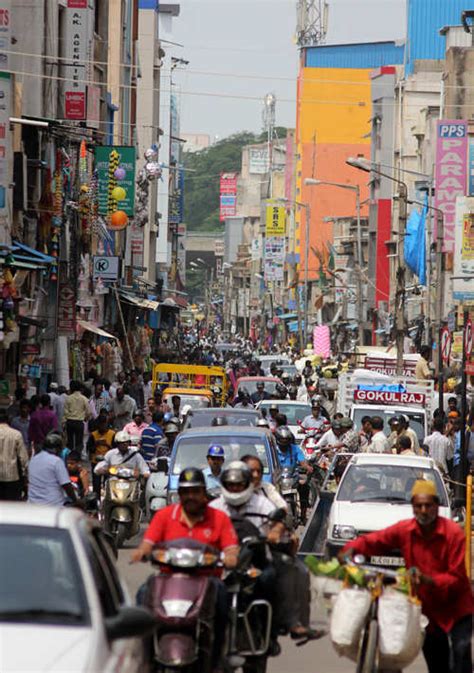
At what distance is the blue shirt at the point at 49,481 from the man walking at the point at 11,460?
202cm

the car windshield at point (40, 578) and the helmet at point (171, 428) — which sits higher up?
the car windshield at point (40, 578)

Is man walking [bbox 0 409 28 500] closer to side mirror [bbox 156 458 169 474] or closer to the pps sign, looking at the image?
side mirror [bbox 156 458 169 474]

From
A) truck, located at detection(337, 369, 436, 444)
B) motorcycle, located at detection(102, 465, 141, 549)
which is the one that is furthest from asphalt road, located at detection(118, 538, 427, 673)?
truck, located at detection(337, 369, 436, 444)

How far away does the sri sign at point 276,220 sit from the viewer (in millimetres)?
137875

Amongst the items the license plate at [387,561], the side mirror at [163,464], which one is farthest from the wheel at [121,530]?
the license plate at [387,561]

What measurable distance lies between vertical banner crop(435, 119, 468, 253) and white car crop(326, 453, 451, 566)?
35.7m

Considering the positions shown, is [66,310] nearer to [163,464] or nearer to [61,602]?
[163,464]

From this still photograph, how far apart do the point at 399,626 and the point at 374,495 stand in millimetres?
8377

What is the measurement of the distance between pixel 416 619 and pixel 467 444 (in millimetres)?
16156

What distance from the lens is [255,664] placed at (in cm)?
1048

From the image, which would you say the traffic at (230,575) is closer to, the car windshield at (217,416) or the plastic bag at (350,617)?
the plastic bag at (350,617)

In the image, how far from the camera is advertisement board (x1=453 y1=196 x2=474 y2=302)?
142 ft

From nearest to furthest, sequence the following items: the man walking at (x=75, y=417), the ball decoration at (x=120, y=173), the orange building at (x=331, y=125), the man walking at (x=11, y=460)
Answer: the man walking at (x=11, y=460), the man walking at (x=75, y=417), the ball decoration at (x=120, y=173), the orange building at (x=331, y=125)

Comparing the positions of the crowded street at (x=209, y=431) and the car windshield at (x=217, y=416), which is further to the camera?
the car windshield at (x=217, y=416)
